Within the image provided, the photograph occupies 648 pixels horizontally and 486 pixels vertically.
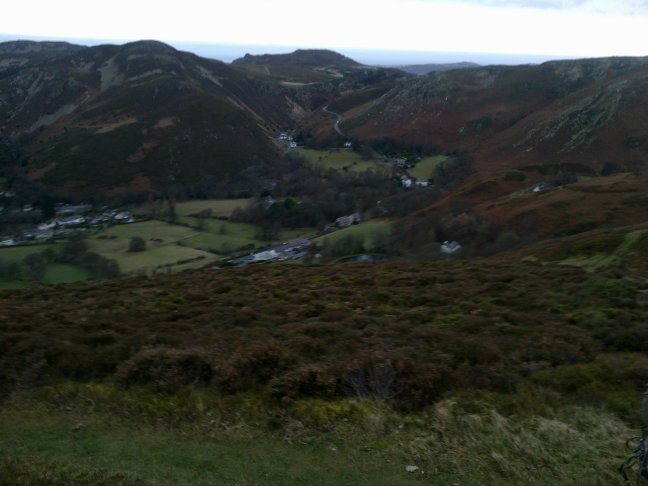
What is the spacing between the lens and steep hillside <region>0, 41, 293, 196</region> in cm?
6306

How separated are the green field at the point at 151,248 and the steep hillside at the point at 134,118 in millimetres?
18360

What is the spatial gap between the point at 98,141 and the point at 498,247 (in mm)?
57686

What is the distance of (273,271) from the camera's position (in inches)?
742

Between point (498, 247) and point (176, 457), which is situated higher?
point (176, 457)

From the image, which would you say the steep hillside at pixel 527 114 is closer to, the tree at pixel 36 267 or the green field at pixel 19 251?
the green field at pixel 19 251

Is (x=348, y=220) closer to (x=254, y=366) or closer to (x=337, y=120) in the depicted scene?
(x=254, y=366)

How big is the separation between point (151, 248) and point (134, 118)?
4477cm

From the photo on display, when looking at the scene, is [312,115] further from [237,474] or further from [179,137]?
[237,474]

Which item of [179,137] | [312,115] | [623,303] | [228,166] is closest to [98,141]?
[179,137]

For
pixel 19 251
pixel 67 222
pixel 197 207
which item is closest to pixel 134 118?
pixel 197 207

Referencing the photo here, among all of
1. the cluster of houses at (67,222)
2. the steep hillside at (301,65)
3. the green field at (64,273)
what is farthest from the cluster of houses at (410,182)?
the steep hillside at (301,65)

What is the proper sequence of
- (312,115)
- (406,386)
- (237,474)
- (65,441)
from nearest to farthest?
(237,474), (65,441), (406,386), (312,115)

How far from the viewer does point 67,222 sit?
154ft

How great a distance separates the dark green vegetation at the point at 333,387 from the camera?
5875mm
